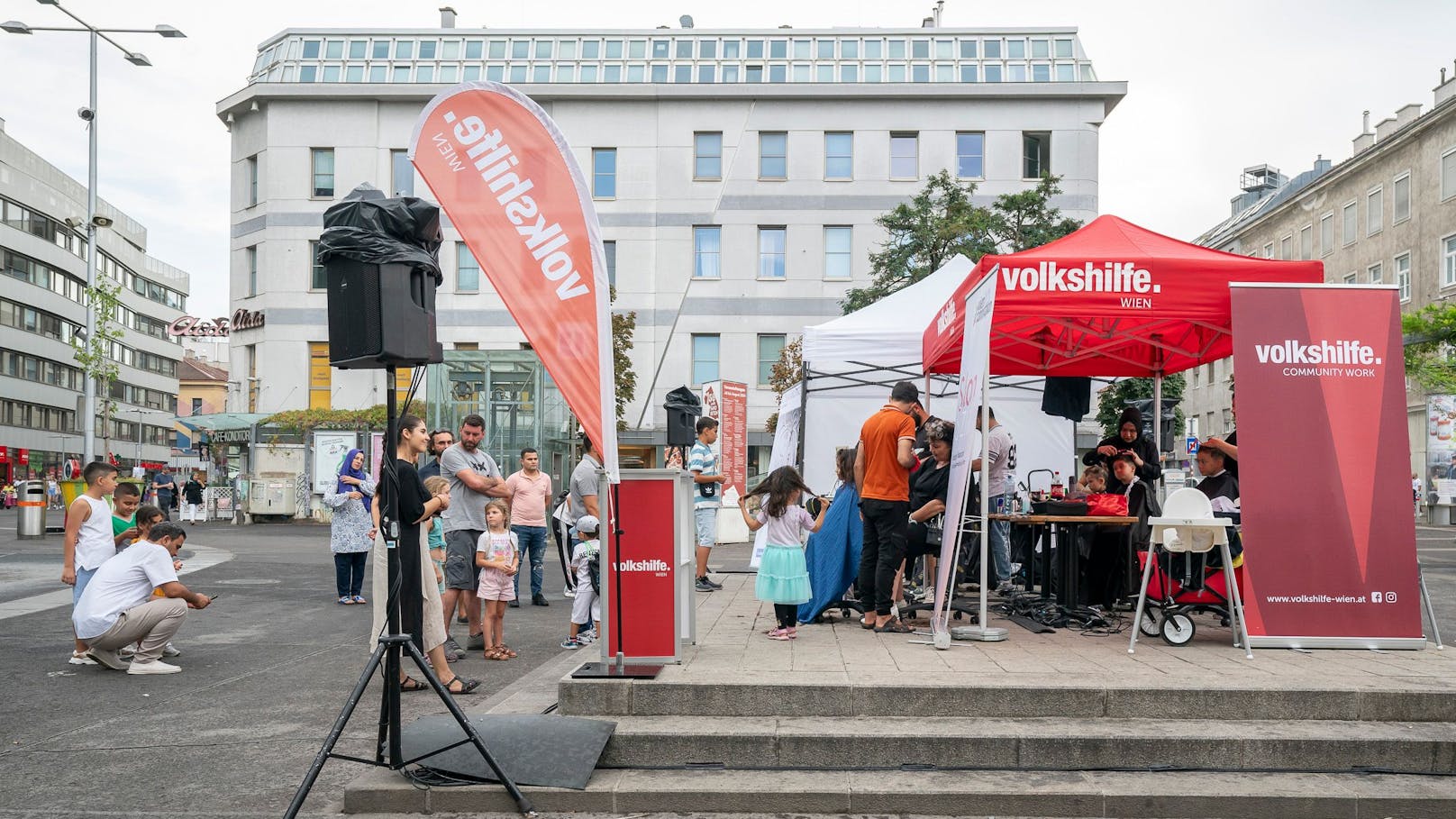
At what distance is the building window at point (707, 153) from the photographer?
39688 millimetres

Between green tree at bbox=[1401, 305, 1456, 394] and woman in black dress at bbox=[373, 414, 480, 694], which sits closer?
woman in black dress at bbox=[373, 414, 480, 694]

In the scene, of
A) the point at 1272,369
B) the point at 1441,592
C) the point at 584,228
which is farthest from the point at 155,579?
the point at 1441,592

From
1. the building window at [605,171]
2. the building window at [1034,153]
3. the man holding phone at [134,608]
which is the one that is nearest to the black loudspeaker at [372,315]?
the man holding phone at [134,608]

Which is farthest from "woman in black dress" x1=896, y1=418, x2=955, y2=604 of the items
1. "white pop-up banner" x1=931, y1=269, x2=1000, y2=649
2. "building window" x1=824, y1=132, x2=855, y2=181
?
"building window" x1=824, y1=132, x2=855, y2=181

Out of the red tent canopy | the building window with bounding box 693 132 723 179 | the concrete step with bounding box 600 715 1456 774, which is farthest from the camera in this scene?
the building window with bounding box 693 132 723 179

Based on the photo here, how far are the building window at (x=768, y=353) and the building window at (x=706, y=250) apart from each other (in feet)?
9.34

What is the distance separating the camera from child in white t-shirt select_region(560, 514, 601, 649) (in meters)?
9.05

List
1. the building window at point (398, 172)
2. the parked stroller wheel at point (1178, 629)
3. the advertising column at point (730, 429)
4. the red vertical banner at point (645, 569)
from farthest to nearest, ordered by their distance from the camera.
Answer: the building window at point (398, 172)
the advertising column at point (730, 429)
the parked stroller wheel at point (1178, 629)
the red vertical banner at point (645, 569)

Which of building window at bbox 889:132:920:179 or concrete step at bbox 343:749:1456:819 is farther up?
building window at bbox 889:132:920:179

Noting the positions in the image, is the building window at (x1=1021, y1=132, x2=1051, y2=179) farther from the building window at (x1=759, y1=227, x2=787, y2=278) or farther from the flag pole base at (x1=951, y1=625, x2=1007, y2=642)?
the flag pole base at (x1=951, y1=625, x2=1007, y2=642)

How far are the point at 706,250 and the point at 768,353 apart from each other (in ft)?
13.6

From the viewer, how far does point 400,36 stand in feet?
135

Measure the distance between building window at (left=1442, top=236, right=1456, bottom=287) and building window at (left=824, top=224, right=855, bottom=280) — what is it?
20.8 metres

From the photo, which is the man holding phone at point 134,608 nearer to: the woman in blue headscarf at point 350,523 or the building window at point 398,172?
the woman in blue headscarf at point 350,523
